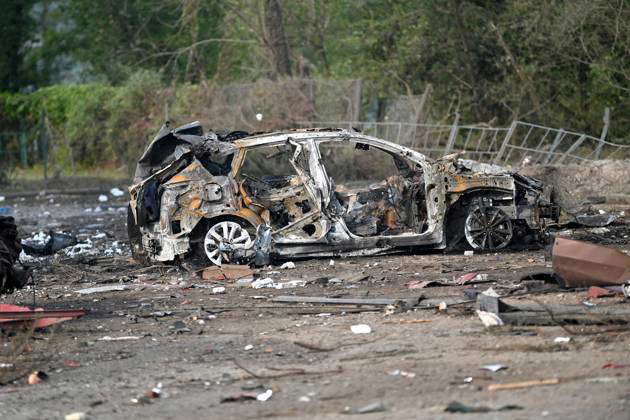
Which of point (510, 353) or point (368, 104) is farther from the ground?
point (368, 104)

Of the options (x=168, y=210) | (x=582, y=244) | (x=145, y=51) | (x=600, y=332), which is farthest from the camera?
(x=145, y=51)

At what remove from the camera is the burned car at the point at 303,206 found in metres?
14.4

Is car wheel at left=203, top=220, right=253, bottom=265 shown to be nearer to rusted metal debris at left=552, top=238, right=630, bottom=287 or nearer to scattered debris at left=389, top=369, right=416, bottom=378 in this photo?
rusted metal debris at left=552, top=238, right=630, bottom=287

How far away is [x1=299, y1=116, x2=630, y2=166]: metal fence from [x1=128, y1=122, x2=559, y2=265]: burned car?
9.15 meters

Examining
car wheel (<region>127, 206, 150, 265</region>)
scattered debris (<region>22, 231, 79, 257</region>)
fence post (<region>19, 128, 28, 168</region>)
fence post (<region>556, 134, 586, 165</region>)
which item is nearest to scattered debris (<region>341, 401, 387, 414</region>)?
car wheel (<region>127, 206, 150, 265</region>)

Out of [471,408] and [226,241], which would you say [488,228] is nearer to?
[226,241]

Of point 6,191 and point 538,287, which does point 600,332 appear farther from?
point 6,191

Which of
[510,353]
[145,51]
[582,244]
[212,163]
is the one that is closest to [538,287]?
[582,244]

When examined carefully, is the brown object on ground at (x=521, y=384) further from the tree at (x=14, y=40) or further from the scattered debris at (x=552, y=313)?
the tree at (x=14, y=40)

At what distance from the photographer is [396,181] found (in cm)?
1532

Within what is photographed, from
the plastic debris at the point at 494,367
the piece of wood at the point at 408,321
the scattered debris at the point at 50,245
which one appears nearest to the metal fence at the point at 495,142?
the scattered debris at the point at 50,245

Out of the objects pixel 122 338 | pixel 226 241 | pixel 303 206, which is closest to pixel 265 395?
pixel 122 338

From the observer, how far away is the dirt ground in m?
7.70

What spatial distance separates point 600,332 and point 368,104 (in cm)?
2374
